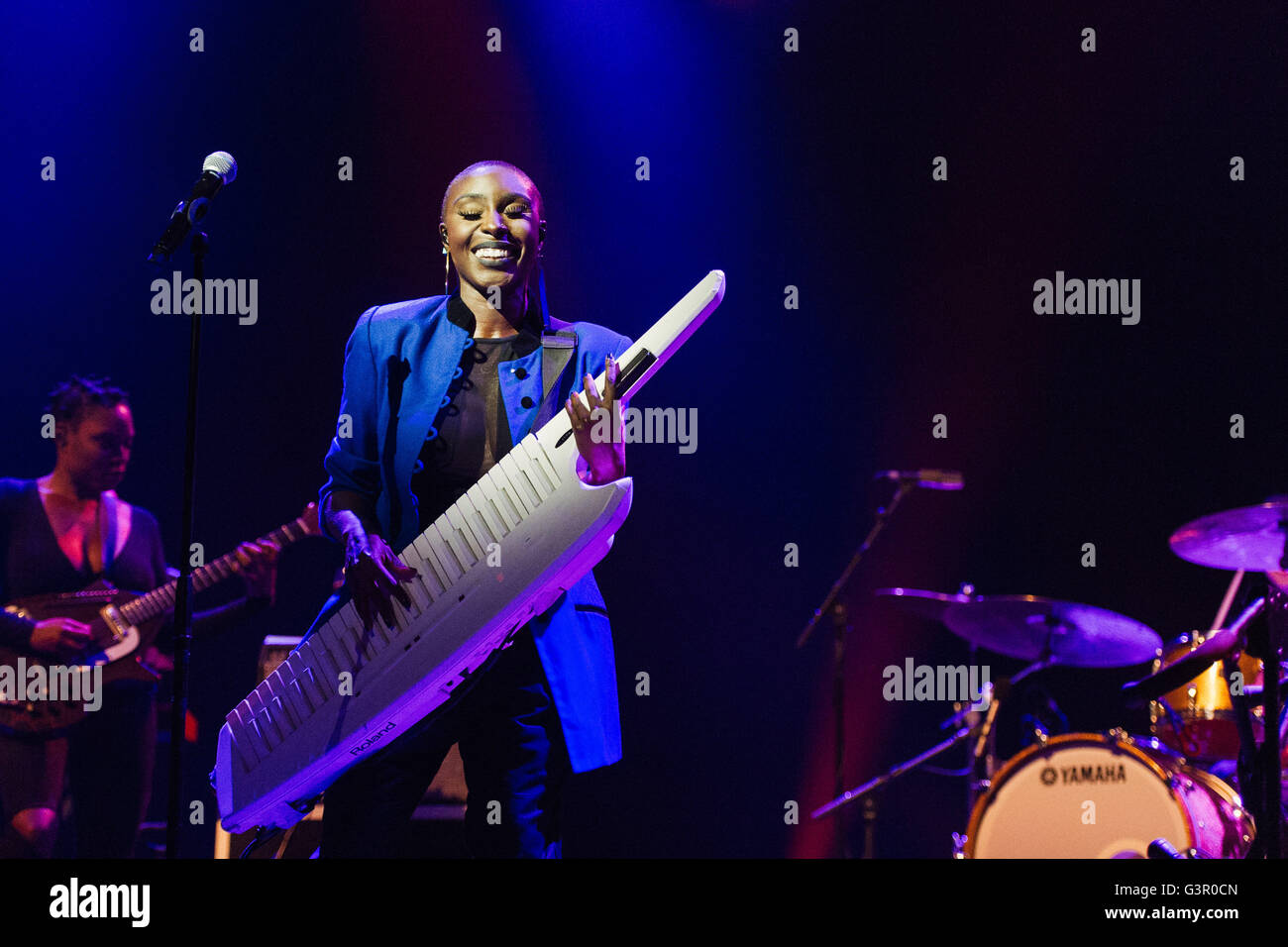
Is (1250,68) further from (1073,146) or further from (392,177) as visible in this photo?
(392,177)

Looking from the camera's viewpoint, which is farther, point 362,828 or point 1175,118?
point 1175,118

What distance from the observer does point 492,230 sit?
3004 mm

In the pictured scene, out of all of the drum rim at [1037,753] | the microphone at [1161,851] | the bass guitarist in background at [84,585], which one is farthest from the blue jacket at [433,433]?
the drum rim at [1037,753]

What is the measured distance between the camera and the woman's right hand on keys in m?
2.71

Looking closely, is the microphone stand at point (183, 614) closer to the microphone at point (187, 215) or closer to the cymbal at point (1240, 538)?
the microphone at point (187, 215)

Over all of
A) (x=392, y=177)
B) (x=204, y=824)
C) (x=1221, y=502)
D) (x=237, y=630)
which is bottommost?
(x=204, y=824)

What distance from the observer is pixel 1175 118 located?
16.6 ft

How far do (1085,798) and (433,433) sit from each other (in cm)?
308

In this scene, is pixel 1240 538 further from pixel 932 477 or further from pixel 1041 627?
pixel 932 477

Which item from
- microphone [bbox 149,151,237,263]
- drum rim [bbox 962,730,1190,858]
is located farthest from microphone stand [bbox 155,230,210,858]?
drum rim [bbox 962,730,1190,858]

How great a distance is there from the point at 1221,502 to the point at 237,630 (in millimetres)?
4379

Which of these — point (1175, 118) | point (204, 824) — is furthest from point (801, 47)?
point (204, 824)

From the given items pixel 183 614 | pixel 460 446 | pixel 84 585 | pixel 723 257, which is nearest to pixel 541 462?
pixel 460 446

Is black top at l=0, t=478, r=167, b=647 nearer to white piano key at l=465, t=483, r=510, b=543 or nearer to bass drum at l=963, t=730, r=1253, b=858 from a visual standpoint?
white piano key at l=465, t=483, r=510, b=543
